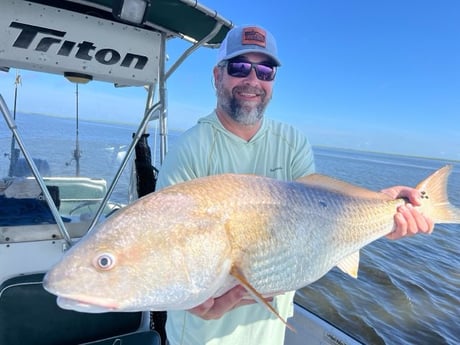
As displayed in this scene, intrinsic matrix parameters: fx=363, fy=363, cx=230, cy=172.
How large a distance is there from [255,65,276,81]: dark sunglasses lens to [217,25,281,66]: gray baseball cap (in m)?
0.06

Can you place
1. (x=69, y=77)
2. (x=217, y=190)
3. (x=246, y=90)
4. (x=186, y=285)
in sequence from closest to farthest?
(x=186, y=285)
(x=217, y=190)
(x=246, y=90)
(x=69, y=77)

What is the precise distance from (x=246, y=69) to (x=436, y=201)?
1.64m

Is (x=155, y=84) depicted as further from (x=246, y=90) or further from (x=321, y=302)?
(x=321, y=302)

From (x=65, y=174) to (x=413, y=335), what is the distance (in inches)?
279

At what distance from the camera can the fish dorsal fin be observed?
2.13 meters

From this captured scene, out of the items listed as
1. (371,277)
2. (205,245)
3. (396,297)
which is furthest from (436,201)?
(371,277)

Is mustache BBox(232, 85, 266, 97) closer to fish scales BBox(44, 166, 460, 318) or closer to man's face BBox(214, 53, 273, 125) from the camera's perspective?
man's face BBox(214, 53, 273, 125)

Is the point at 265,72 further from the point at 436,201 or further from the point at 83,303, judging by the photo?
the point at 83,303

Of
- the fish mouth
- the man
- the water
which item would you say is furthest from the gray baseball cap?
the water

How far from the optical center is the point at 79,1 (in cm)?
318

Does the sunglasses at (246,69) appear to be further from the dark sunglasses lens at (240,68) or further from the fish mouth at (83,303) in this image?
the fish mouth at (83,303)

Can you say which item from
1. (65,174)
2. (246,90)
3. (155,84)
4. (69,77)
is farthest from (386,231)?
(65,174)

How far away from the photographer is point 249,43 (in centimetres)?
235

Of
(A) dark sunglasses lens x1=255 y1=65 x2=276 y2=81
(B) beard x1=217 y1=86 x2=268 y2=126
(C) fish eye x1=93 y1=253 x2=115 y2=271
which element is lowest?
(C) fish eye x1=93 y1=253 x2=115 y2=271
